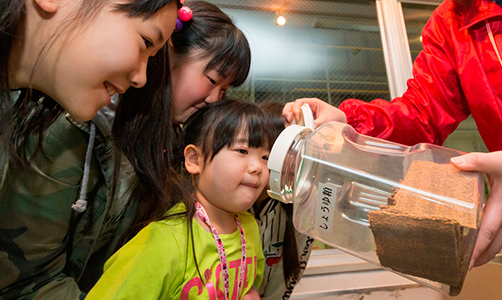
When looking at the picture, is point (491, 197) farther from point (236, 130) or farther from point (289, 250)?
point (289, 250)

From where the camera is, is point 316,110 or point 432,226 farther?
point 316,110

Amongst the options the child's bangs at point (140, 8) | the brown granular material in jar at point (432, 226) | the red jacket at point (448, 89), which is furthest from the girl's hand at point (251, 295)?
the child's bangs at point (140, 8)

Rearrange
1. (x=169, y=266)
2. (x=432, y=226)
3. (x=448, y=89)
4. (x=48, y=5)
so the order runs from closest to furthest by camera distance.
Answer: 1. (x=432, y=226)
2. (x=48, y=5)
3. (x=169, y=266)
4. (x=448, y=89)

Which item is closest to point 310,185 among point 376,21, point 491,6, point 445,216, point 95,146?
point 445,216

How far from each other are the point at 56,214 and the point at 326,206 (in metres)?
0.57

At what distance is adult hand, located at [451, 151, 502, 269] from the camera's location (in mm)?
400

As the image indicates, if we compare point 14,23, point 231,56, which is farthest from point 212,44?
point 14,23

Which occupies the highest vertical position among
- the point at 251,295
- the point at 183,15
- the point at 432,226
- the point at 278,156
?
the point at 183,15

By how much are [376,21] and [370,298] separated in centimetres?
137

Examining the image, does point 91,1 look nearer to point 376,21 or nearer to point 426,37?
point 426,37

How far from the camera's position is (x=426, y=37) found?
99cm

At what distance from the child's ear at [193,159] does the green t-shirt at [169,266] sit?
0.09 meters

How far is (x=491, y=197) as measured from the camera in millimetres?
421

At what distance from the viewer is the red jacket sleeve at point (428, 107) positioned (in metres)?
0.91
